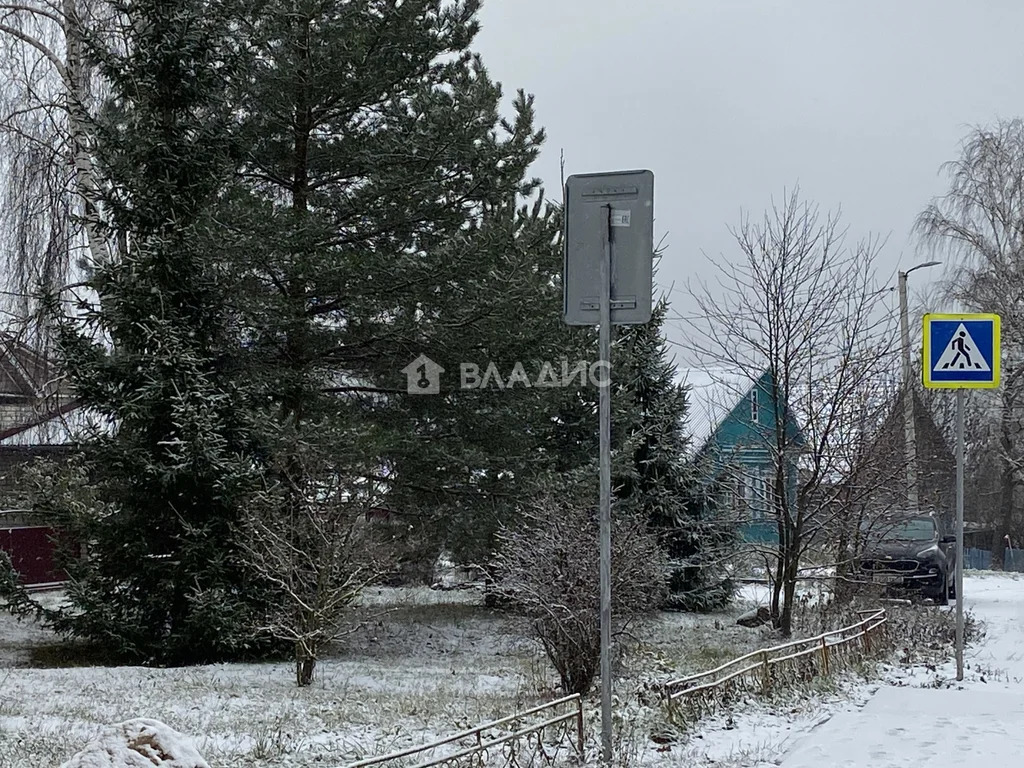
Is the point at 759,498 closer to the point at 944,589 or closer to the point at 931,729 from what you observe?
the point at 944,589

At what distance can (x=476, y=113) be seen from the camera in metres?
16.1

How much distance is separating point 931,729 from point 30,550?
22.6 metres

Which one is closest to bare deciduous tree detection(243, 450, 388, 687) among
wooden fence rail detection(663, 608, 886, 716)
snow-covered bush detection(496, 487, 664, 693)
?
snow-covered bush detection(496, 487, 664, 693)

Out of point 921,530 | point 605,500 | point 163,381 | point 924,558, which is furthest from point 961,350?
point 921,530

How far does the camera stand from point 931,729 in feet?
24.7

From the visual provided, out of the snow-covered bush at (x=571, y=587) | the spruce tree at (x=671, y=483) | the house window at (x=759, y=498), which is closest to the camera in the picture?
the snow-covered bush at (x=571, y=587)

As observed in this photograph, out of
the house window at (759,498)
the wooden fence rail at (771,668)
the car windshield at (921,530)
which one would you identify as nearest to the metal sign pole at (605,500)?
the wooden fence rail at (771,668)

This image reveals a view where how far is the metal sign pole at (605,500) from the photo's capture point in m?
Answer: 6.30

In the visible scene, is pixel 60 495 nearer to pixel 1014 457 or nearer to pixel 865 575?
pixel 865 575

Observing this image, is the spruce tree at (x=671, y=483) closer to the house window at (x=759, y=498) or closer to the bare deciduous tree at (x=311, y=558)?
the house window at (x=759, y=498)

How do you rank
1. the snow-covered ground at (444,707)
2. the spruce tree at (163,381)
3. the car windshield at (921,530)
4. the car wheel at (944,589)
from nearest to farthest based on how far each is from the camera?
the snow-covered ground at (444,707), the spruce tree at (163,381), the car wheel at (944,589), the car windshield at (921,530)

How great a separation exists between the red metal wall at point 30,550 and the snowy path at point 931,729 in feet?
67.6

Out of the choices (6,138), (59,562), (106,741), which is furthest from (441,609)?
(106,741)

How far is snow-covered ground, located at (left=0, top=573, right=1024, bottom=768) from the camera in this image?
23.0 feet
